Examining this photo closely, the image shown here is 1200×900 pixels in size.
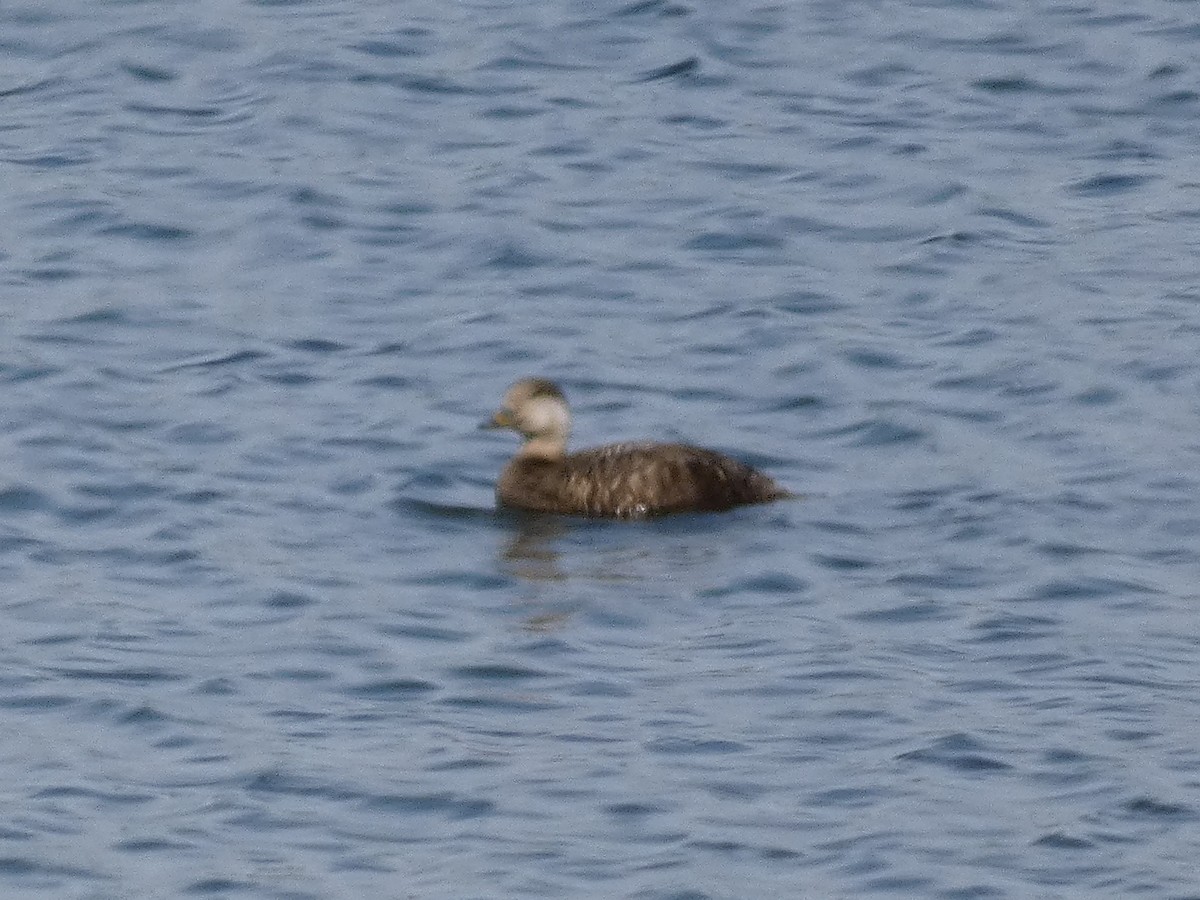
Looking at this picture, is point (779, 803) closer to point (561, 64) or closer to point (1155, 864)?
point (1155, 864)

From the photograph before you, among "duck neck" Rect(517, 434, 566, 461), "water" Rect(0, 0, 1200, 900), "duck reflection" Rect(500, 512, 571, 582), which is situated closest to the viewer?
"water" Rect(0, 0, 1200, 900)

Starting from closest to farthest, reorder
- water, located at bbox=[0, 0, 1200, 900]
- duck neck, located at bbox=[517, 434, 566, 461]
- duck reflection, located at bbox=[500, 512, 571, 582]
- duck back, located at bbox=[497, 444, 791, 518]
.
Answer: water, located at bbox=[0, 0, 1200, 900], duck reflection, located at bbox=[500, 512, 571, 582], duck back, located at bbox=[497, 444, 791, 518], duck neck, located at bbox=[517, 434, 566, 461]

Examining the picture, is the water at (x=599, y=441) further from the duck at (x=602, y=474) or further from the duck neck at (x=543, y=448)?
the duck neck at (x=543, y=448)

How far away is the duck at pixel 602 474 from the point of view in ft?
43.8

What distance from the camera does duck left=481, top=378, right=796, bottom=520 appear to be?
43.8 feet

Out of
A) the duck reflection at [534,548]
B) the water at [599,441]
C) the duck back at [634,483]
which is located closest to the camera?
the water at [599,441]

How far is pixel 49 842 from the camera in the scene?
31.2 ft

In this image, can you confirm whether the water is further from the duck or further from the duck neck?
the duck neck

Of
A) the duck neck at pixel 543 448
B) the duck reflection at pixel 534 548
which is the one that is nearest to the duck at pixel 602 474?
the duck neck at pixel 543 448

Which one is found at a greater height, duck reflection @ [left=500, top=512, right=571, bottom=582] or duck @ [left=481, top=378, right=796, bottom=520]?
duck @ [left=481, top=378, right=796, bottom=520]

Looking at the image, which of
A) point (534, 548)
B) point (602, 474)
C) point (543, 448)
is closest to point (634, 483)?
point (602, 474)

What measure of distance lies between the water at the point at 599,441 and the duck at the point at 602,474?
5.6 inches

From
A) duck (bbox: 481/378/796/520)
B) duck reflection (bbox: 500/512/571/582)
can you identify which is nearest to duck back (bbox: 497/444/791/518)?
duck (bbox: 481/378/796/520)

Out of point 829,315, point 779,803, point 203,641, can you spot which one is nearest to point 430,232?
point 829,315
